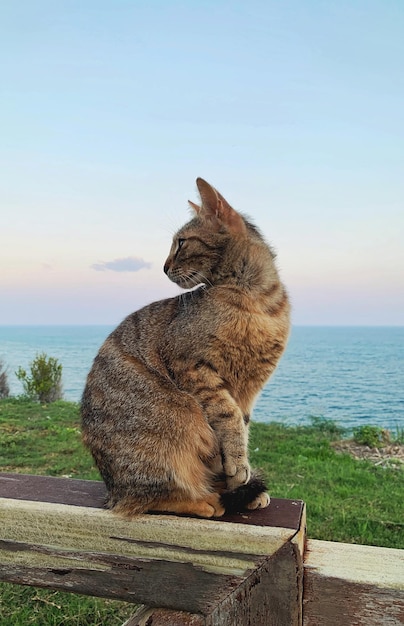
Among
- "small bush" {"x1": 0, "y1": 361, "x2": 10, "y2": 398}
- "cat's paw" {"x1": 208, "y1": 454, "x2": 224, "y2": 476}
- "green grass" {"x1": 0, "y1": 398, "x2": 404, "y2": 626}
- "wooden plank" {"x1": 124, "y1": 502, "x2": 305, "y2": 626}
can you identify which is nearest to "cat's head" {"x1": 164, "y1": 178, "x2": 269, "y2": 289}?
"cat's paw" {"x1": 208, "y1": 454, "x2": 224, "y2": 476}

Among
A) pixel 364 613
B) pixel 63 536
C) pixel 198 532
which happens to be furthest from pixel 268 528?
pixel 63 536

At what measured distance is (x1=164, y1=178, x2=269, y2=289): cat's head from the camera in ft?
6.99

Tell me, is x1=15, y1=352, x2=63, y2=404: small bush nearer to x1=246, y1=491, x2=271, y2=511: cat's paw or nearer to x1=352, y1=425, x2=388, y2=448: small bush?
x1=352, y1=425, x2=388, y2=448: small bush

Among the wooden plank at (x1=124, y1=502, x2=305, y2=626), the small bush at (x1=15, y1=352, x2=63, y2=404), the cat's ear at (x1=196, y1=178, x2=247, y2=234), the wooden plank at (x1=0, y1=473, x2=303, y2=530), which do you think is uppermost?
the cat's ear at (x1=196, y1=178, x2=247, y2=234)

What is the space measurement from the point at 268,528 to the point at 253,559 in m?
0.09

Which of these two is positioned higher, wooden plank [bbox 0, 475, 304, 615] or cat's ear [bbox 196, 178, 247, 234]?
cat's ear [bbox 196, 178, 247, 234]

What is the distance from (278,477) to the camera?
5.23m

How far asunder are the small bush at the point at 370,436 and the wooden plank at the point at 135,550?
603 centimetres

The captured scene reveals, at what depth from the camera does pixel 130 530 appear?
5.31 ft

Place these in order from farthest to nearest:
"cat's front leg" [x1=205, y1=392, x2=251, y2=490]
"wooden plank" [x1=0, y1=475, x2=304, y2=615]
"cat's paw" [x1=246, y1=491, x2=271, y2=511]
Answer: "cat's front leg" [x1=205, y1=392, x2=251, y2=490], "cat's paw" [x1=246, y1=491, x2=271, y2=511], "wooden plank" [x1=0, y1=475, x2=304, y2=615]

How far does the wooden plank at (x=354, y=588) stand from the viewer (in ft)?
4.53

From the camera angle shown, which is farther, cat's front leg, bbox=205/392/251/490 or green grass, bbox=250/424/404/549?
green grass, bbox=250/424/404/549

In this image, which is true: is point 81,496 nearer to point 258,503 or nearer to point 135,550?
point 135,550

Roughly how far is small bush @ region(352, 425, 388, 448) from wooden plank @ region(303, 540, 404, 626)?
246 inches
